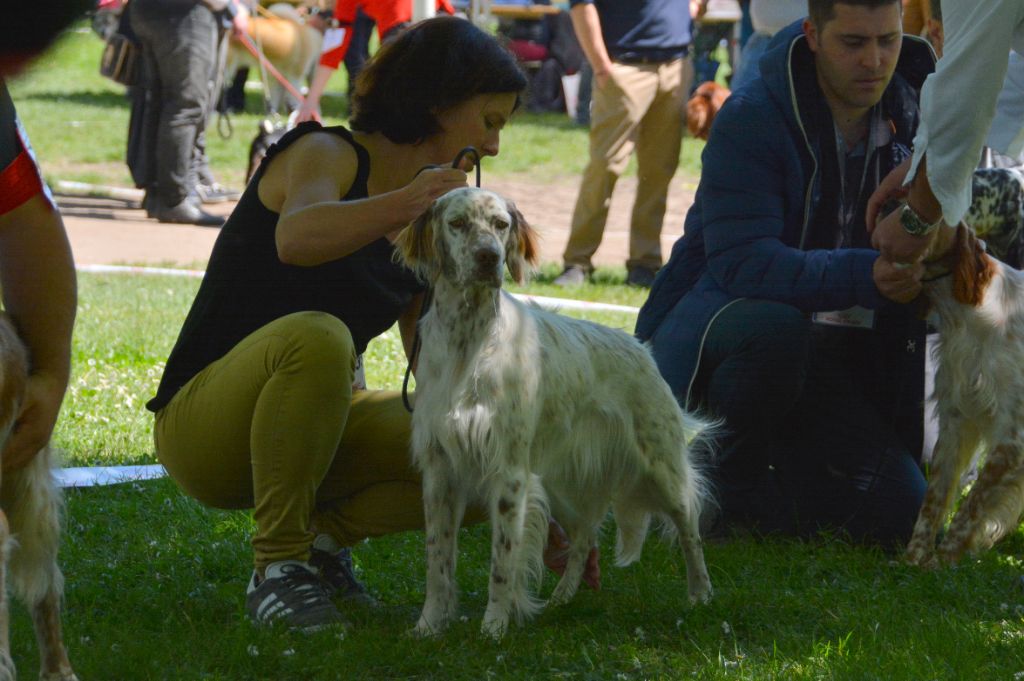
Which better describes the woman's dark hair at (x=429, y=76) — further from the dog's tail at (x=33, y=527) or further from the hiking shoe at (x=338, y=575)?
the dog's tail at (x=33, y=527)

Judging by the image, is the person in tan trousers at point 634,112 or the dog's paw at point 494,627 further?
the person in tan trousers at point 634,112

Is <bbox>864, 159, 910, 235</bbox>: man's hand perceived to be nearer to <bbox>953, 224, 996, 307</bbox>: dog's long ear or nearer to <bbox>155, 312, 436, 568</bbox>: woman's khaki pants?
<bbox>953, 224, 996, 307</bbox>: dog's long ear

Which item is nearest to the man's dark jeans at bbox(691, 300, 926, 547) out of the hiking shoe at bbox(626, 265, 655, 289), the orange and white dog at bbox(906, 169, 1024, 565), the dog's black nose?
the orange and white dog at bbox(906, 169, 1024, 565)

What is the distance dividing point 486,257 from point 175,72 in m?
7.43

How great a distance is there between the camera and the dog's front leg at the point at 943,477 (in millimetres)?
4098

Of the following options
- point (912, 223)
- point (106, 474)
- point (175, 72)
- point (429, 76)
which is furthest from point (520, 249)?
point (175, 72)

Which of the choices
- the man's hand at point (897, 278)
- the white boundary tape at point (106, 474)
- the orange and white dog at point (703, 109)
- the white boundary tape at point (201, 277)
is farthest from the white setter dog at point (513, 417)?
the orange and white dog at point (703, 109)

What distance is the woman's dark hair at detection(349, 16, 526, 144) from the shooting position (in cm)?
347

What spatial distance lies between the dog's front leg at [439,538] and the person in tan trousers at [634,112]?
17.4 feet

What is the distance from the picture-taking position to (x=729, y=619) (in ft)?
11.5

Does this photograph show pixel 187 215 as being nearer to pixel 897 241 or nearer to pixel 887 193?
pixel 887 193

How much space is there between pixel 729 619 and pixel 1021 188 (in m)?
1.77

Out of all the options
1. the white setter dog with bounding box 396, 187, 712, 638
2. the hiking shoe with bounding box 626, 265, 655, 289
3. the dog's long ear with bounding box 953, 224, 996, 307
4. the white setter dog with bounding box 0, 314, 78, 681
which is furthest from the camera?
the hiking shoe with bounding box 626, 265, 655, 289

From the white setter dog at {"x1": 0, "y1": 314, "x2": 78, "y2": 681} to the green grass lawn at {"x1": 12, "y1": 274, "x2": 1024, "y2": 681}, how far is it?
0.16 metres
